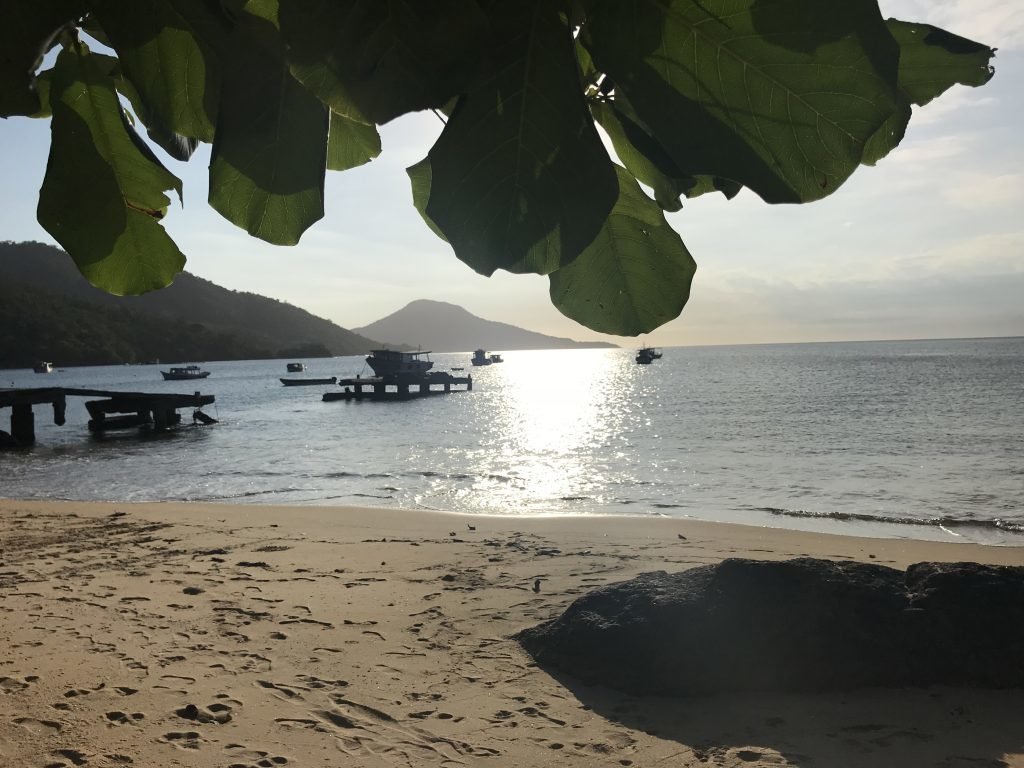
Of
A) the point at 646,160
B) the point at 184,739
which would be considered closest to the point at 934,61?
the point at 646,160

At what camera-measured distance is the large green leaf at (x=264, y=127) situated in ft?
1.44

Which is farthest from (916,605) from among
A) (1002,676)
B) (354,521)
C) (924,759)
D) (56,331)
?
(354,521)

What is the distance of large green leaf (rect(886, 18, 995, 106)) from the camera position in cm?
49

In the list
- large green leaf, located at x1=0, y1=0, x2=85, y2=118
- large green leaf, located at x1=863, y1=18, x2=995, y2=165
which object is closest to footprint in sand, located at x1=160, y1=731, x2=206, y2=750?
large green leaf, located at x1=0, y1=0, x2=85, y2=118

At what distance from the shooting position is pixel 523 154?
367 millimetres

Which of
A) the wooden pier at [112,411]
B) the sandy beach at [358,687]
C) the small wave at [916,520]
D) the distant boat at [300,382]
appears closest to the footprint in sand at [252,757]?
the sandy beach at [358,687]

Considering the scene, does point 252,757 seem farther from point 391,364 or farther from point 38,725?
point 391,364

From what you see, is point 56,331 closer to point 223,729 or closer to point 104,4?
point 104,4

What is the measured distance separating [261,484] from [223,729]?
13.2 meters

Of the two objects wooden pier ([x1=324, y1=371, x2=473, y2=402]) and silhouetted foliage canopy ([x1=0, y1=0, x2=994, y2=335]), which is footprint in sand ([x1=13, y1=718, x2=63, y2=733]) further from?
wooden pier ([x1=324, y1=371, x2=473, y2=402])

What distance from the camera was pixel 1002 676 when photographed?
4723 mm

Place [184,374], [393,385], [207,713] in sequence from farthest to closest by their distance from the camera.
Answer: [184,374] → [393,385] → [207,713]

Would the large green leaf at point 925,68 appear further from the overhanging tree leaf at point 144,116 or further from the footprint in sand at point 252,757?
the footprint in sand at point 252,757

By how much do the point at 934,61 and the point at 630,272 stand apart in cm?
25
